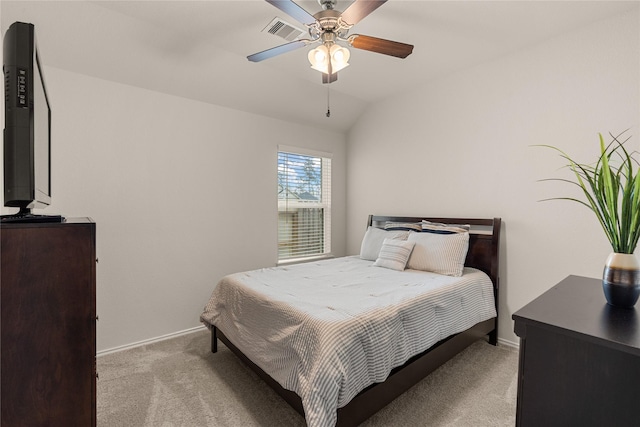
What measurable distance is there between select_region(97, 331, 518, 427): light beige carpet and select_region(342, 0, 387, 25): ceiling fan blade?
234 centimetres

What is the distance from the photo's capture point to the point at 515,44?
8.49 ft

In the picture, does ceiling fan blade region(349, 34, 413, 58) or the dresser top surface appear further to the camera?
ceiling fan blade region(349, 34, 413, 58)

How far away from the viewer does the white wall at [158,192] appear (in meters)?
2.45

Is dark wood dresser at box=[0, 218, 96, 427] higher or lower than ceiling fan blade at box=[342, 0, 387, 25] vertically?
lower

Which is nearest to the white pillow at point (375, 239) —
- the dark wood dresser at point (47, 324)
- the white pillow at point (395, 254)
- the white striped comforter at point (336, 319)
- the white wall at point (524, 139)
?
the white pillow at point (395, 254)

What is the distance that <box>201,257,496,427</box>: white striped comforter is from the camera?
143cm

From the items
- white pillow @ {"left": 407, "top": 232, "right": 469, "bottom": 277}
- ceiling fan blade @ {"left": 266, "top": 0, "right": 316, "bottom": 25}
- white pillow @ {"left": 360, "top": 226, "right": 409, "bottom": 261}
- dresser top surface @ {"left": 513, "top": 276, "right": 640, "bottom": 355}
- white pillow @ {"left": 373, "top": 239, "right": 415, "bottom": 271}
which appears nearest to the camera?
dresser top surface @ {"left": 513, "top": 276, "right": 640, "bottom": 355}

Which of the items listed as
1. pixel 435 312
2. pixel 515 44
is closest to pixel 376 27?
pixel 515 44

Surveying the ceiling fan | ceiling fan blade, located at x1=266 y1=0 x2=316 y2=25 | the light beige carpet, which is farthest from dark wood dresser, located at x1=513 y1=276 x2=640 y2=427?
ceiling fan blade, located at x1=266 y1=0 x2=316 y2=25

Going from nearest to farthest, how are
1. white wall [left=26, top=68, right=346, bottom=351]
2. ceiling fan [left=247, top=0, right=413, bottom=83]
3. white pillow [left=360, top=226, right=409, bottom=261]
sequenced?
1. ceiling fan [left=247, top=0, right=413, bottom=83]
2. white wall [left=26, top=68, right=346, bottom=351]
3. white pillow [left=360, top=226, right=409, bottom=261]

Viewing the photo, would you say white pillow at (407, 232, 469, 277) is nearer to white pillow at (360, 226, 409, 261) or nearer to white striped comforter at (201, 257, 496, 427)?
white striped comforter at (201, 257, 496, 427)

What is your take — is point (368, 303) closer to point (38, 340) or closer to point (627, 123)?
point (38, 340)

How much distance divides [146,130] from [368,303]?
2.52m

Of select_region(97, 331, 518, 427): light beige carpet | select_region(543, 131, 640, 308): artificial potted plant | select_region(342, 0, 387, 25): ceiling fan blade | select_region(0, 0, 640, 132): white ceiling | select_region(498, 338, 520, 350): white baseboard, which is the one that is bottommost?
select_region(97, 331, 518, 427): light beige carpet
